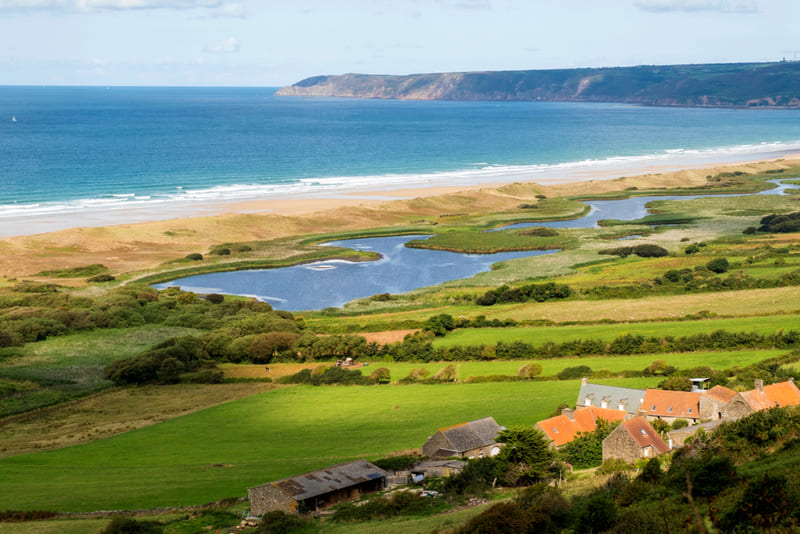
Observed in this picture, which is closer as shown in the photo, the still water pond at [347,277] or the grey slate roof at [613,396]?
the grey slate roof at [613,396]

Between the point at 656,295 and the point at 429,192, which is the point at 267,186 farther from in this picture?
the point at 656,295

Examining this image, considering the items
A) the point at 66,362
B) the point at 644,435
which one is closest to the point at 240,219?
the point at 66,362

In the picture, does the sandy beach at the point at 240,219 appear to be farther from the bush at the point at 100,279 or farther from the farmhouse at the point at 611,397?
the farmhouse at the point at 611,397

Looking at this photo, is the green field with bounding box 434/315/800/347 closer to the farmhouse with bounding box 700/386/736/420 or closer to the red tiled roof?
the farmhouse with bounding box 700/386/736/420

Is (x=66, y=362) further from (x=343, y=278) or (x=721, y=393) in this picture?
(x=721, y=393)

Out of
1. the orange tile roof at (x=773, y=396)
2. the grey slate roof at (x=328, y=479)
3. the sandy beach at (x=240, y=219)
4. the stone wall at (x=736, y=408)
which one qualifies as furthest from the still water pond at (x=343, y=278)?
the orange tile roof at (x=773, y=396)

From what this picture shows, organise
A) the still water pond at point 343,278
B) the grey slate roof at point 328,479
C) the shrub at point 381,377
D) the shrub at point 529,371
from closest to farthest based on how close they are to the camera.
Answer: the grey slate roof at point 328,479
the shrub at point 529,371
the shrub at point 381,377
the still water pond at point 343,278
